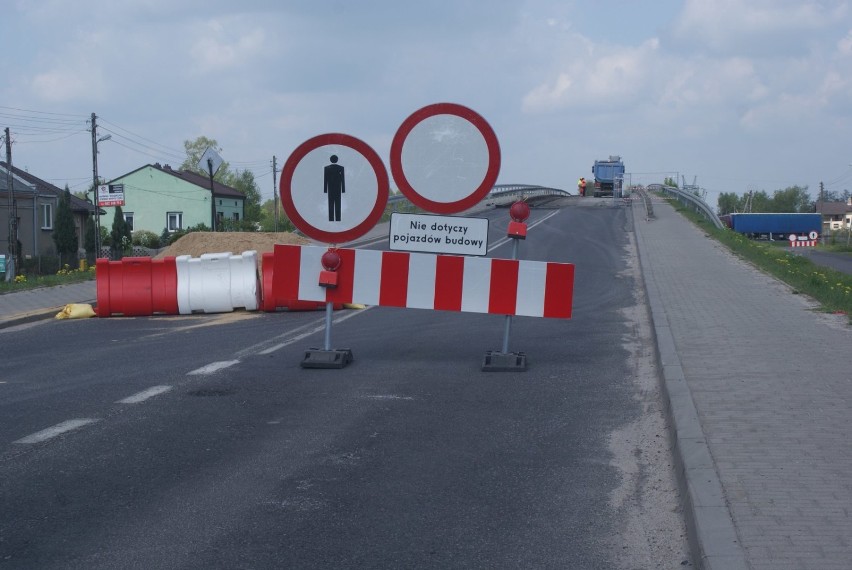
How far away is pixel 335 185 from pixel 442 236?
3.90 ft

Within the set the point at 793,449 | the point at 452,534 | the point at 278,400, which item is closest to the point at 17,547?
Result: the point at 452,534

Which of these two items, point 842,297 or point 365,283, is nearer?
point 365,283

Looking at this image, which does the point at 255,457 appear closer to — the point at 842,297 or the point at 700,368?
the point at 700,368

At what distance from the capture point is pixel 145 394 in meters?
8.16

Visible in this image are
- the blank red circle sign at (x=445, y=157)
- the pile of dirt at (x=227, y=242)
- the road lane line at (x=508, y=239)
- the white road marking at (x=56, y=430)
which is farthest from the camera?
the road lane line at (x=508, y=239)

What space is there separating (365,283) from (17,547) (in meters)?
5.32

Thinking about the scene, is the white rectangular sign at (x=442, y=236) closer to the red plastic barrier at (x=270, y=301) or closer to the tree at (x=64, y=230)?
the red plastic barrier at (x=270, y=301)

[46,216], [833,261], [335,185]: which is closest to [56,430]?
[335,185]

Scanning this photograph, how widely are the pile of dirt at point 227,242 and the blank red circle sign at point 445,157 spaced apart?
13.8 m

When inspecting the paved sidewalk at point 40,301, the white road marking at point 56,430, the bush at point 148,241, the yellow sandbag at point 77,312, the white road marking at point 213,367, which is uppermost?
the white road marking at point 56,430

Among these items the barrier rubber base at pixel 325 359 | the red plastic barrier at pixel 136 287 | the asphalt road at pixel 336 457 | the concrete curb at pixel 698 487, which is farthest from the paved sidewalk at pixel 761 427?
the red plastic barrier at pixel 136 287

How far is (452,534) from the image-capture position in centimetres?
479

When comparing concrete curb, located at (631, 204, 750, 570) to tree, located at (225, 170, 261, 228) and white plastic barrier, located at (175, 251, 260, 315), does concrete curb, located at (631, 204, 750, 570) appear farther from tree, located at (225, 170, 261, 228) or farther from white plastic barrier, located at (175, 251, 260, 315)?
tree, located at (225, 170, 261, 228)

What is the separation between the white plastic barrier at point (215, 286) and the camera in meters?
14.5
